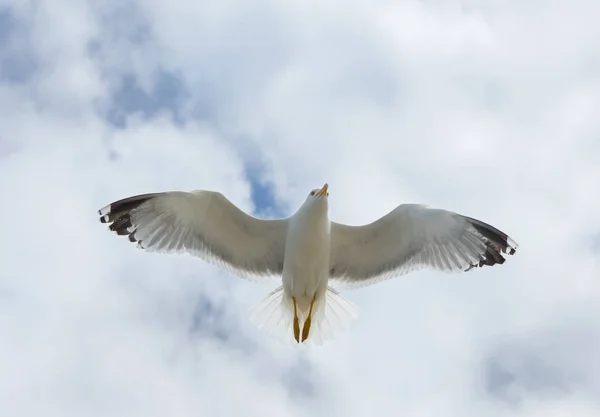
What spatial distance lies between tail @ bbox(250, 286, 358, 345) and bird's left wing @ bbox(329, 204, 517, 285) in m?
0.26

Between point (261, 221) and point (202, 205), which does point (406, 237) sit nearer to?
point (261, 221)

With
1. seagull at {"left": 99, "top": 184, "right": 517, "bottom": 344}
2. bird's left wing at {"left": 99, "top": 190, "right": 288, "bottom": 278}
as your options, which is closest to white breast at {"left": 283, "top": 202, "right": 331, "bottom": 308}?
seagull at {"left": 99, "top": 184, "right": 517, "bottom": 344}

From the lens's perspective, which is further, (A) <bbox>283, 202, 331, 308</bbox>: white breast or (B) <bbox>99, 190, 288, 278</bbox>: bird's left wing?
(B) <bbox>99, 190, 288, 278</bbox>: bird's left wing

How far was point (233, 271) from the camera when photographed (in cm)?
A: 899

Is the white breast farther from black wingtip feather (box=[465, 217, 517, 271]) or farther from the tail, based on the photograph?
black wingtip feather (box=[465, 217, 517, 271])

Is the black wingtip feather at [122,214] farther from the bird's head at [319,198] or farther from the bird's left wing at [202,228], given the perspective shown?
the bird's head at [319,198]

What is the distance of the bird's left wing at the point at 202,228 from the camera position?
8406 mm

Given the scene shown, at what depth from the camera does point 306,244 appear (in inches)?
327

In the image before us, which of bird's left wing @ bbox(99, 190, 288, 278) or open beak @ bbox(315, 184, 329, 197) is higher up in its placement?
open beak @ bbox(315, 184, 329, 197)

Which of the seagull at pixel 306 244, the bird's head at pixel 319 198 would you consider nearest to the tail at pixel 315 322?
the seagull at pixel 306 244

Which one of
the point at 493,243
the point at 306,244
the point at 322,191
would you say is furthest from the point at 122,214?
the point at 493,243

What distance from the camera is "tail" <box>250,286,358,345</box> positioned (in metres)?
A: 8.98

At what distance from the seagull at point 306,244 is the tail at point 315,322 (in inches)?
0.4

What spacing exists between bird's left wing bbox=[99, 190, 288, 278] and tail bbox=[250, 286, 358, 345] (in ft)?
1.15
